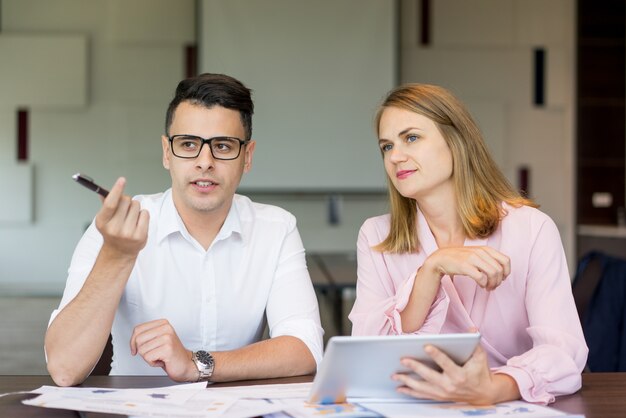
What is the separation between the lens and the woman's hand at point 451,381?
1193 millimetres

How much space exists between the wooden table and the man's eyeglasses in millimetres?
553

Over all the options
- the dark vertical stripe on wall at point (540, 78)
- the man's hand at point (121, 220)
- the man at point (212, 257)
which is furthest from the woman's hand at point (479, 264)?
the dark vertical stripe on wall at point (540, 78)

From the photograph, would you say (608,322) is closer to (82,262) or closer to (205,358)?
(205,358)

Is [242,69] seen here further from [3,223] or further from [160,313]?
[160,313]

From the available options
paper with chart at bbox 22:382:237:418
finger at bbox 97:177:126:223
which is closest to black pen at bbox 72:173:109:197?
finger at bbox 97:177:126:223

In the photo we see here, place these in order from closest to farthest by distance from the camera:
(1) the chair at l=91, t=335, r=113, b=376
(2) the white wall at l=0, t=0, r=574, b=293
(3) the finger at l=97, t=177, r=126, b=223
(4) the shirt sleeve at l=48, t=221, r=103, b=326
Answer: (3) the finger at l=97, t=177, r=126, b=223
(4) the shirt sleeve at l=48, t=221, r=103, b=326
(1) the chair at l=91, t=335, r=113, b=376
(2) the white wall at l=0, t=0, r=574, b=293

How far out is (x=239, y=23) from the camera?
593 cm

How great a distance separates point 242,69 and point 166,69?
651 millimetres

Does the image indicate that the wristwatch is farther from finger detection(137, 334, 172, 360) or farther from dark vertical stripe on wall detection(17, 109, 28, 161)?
dark vertical stripe on wall detection(17, 109, 28, 161)

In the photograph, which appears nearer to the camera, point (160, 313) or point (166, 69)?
point (160, 313)

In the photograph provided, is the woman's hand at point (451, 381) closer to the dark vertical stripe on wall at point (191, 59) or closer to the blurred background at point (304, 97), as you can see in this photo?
the blurred background at point (304, 97)

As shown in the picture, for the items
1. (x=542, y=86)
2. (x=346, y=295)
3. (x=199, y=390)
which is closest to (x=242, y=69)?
(x=346, y=295)

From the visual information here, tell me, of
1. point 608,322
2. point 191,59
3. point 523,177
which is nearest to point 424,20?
point 523,177

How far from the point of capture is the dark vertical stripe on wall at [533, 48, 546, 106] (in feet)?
21.4
